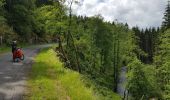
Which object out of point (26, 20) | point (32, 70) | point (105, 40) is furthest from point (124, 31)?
point (32, 70)

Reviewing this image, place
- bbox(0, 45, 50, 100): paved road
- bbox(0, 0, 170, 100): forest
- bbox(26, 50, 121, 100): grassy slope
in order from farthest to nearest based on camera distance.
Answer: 1. bbox(0, 0, 170, 100): forest
2. bbox(26, 50, 121, 100): grassy slope
3. bbox(0, 45, 50, 100): paved road

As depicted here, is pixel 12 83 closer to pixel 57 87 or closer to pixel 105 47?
pixel 57 87

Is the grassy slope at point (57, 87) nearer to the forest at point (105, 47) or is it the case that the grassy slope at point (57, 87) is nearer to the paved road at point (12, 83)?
the paved road at point (12, 83)

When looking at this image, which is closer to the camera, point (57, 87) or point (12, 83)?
point (57, 87)

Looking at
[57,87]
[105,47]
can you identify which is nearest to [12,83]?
[57,87]

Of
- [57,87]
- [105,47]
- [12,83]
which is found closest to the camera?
[57,87]

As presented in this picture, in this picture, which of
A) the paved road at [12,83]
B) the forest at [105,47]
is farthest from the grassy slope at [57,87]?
the forest at [105,47]

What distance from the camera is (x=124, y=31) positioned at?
263 ft

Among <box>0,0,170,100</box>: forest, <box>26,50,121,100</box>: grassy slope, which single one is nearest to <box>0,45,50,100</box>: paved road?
<box>26,50,121,100</box>: grassy slope

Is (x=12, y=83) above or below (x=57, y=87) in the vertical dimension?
above

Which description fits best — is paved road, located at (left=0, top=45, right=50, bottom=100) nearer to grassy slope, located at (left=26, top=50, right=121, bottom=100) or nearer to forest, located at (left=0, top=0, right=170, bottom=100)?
grassy slope, located at (left=26, top=50, right=121, bottom=100)

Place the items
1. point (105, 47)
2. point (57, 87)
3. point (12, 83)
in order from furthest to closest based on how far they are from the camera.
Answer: point (105, 47), point (12, 83), point (57, 87)

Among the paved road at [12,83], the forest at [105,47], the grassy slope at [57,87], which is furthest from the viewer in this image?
the forest at [105,47]

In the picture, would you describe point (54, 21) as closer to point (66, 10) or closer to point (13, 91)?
point (66, 10)
